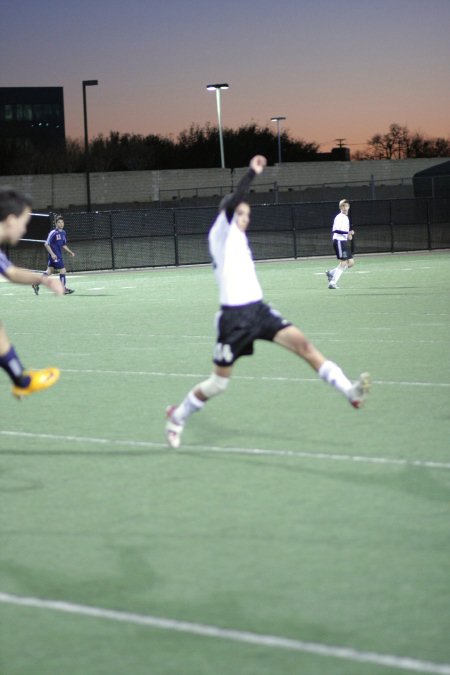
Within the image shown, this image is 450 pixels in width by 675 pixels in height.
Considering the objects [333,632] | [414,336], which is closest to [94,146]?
[414,336]

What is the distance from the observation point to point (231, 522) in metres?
6.90

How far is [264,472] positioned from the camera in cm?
820

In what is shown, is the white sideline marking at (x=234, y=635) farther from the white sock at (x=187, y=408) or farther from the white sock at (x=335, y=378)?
the white sock at (x=335, y=378)

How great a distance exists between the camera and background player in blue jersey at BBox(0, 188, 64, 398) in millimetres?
7824

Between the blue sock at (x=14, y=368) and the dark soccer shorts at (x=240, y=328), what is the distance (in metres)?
1.38

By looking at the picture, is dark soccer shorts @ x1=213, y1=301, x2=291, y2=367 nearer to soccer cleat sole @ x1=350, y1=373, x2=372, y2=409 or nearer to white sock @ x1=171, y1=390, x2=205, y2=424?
white sock @ x1=171, y1=390, x2=205, y2=424

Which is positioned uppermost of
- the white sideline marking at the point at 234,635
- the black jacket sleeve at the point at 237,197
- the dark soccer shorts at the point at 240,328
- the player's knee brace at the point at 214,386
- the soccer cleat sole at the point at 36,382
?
the black jacket sleeve at the point at 237,197

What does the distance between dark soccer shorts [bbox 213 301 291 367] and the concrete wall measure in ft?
186

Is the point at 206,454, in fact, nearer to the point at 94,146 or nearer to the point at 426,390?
the point at 426,390

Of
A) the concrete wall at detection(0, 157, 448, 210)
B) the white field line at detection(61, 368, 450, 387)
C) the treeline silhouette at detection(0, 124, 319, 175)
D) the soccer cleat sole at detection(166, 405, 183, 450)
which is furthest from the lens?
the treeline silhouette at detection(0, 124, 319, 175)

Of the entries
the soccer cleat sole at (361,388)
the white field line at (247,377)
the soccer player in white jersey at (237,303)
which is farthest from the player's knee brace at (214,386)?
the white field line at (247,377)

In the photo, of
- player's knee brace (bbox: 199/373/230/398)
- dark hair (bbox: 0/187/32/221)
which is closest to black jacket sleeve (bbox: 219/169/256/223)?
player's knee brace (bbox: 199/373/230/398)

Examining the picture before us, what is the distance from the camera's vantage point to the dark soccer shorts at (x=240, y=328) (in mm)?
8438

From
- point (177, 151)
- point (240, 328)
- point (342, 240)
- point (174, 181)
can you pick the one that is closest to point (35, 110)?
point (177, 151)
